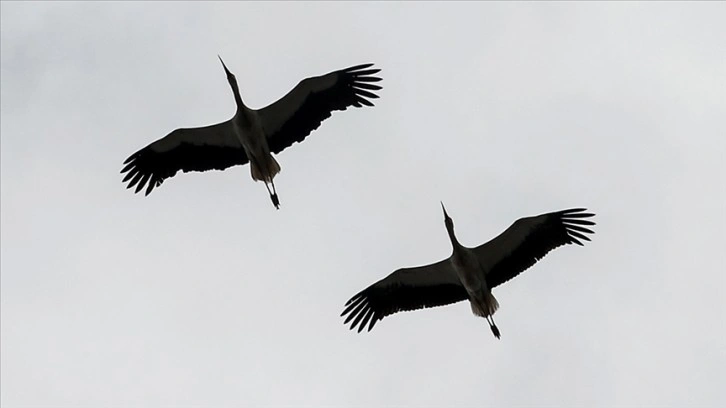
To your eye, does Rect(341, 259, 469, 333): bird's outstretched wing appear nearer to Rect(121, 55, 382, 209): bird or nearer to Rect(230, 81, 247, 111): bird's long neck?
Rect(121, 55, 382, 209): bird

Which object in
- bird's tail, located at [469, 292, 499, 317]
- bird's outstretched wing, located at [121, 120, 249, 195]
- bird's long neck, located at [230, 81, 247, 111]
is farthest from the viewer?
bird's outstretched wing, located at [121, 120, 249, 195]

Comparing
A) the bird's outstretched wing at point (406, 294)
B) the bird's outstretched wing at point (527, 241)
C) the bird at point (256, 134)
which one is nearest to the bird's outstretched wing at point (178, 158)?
the bird at point (256, 134)

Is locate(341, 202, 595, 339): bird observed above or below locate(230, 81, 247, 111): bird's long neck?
below

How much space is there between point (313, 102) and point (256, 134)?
1.30m

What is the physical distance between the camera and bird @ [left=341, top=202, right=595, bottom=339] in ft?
70.0

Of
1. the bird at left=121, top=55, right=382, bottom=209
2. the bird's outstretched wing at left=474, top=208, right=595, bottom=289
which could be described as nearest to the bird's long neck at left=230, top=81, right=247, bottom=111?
the bird at left=121, top=55, right=382, bottom=209

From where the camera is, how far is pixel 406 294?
22.1 meters

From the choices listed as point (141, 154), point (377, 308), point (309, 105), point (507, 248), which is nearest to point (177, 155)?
point (141, 154)

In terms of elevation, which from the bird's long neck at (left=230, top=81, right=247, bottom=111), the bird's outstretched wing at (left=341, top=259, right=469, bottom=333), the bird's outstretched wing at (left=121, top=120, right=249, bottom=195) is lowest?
the bird's outstretched wing at (left=341, top=259, right=469, bottom=333)

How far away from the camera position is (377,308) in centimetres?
2217

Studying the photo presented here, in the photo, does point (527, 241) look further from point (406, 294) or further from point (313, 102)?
point (313, 102)

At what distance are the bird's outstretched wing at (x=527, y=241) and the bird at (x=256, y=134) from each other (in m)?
3.58

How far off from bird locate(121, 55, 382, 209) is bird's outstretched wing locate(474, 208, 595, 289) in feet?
11.8

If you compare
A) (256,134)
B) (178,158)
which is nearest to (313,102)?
(256,134)
